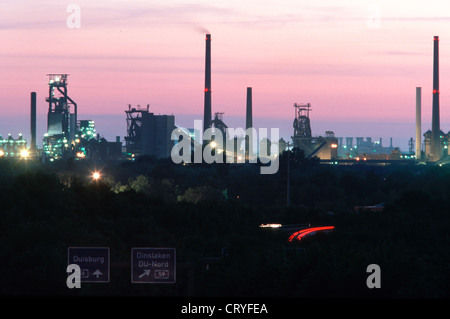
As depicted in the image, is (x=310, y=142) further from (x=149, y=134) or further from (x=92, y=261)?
(x=92, y=261)

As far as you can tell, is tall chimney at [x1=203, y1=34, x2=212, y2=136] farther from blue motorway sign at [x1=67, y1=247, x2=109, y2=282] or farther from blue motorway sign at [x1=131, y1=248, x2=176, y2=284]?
blue motorway sign at [x1=131, y1=248, x2=176, y2=284]

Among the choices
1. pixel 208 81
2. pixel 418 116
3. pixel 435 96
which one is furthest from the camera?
pixel 418 116

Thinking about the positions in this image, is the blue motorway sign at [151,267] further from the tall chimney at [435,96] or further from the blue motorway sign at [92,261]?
the tall chimney at [435,96]

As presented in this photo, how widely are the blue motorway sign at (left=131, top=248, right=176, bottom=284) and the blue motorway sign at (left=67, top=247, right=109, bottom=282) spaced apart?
0.73 metres

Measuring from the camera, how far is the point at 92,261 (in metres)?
21.1

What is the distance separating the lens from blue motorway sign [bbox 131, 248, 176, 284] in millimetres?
20734

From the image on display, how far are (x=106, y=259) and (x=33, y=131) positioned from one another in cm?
9896

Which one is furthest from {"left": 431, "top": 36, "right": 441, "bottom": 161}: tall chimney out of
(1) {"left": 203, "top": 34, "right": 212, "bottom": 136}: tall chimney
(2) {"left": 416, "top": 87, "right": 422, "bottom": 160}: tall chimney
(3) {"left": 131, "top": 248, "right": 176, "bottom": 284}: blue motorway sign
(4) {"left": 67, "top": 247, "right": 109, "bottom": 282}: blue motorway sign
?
(4) {"left": 67, "top": 247, "right": 109, "bottom": 282}: blue motorway sign

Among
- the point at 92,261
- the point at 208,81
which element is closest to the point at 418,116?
the point at 208,81

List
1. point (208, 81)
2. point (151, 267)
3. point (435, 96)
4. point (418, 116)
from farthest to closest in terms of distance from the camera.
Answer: point (418, 116) < point (435, 96) < point (208, 81) < point (151, 267)

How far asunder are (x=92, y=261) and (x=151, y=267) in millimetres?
1542

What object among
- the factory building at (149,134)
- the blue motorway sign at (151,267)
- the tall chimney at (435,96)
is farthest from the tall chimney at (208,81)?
the blue motorway sign at (151,267)

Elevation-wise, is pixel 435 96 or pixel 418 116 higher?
pixel 435 96

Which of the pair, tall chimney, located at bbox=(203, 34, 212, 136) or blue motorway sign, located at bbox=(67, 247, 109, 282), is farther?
tall chimney, located at bbox=(203, 34, 212, 136)
